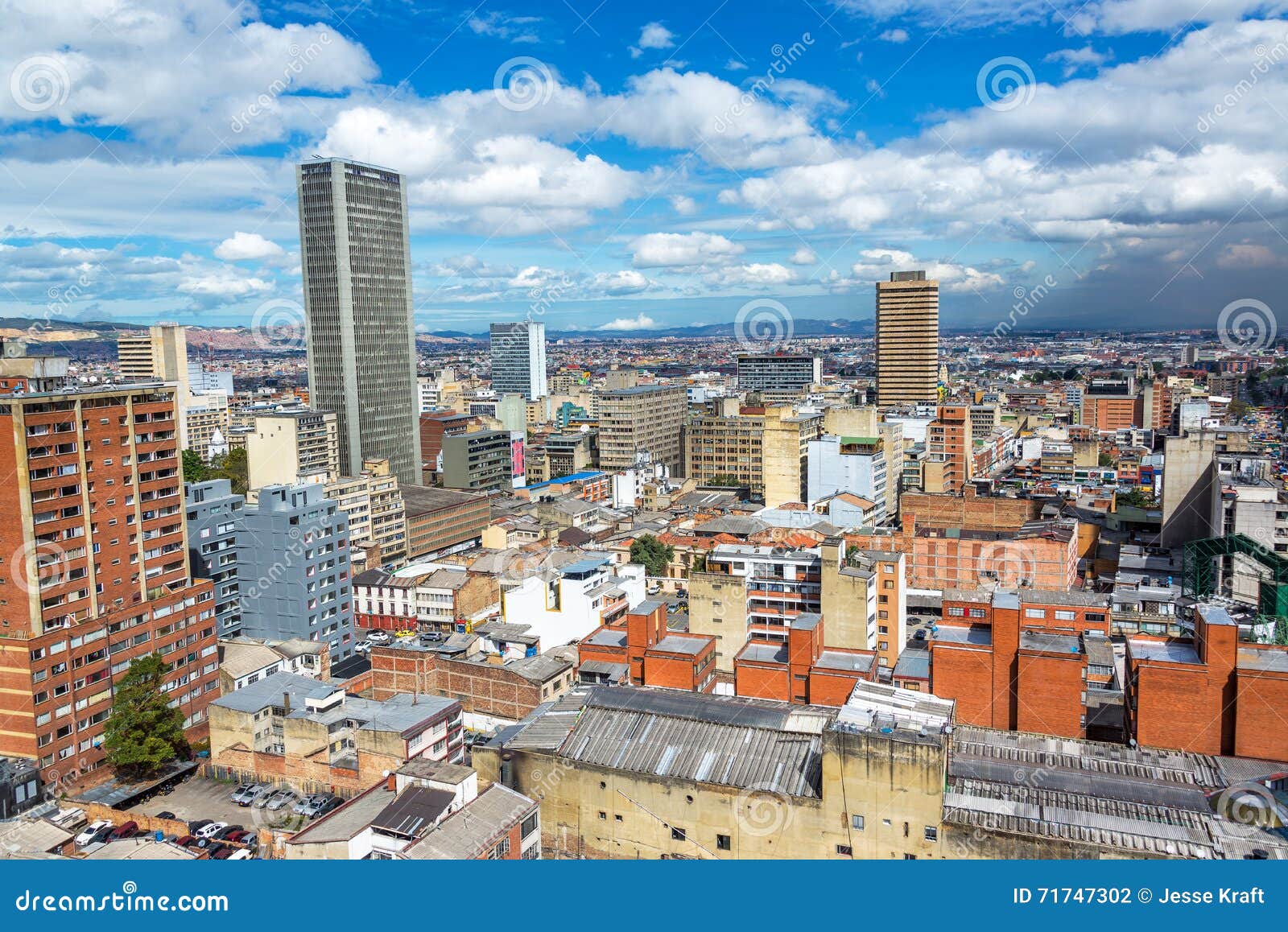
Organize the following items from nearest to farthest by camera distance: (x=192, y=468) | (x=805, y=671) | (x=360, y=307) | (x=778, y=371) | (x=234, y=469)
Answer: (x=805, y=671) → (x=192, y=468) → (x=360, y=307) → (x=234, y=469) → (x=778, y=371)

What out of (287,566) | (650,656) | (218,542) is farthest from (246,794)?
(218,542)

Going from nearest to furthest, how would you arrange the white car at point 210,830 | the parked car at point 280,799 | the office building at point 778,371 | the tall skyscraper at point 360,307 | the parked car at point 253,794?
the white car at point 210,830, the parked car at point 280,799, the parked car at point 253,794, the tall skyscraper at point 360,307, the office building at point 778,371

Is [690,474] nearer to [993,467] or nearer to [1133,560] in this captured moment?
[993,467]

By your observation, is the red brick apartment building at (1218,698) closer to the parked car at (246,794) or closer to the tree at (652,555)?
the parked car at (246,794)

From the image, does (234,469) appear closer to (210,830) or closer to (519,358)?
(210,830)

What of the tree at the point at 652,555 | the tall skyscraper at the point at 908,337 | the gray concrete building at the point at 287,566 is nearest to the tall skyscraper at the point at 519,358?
the tall skyscraper at the point at 908,337
